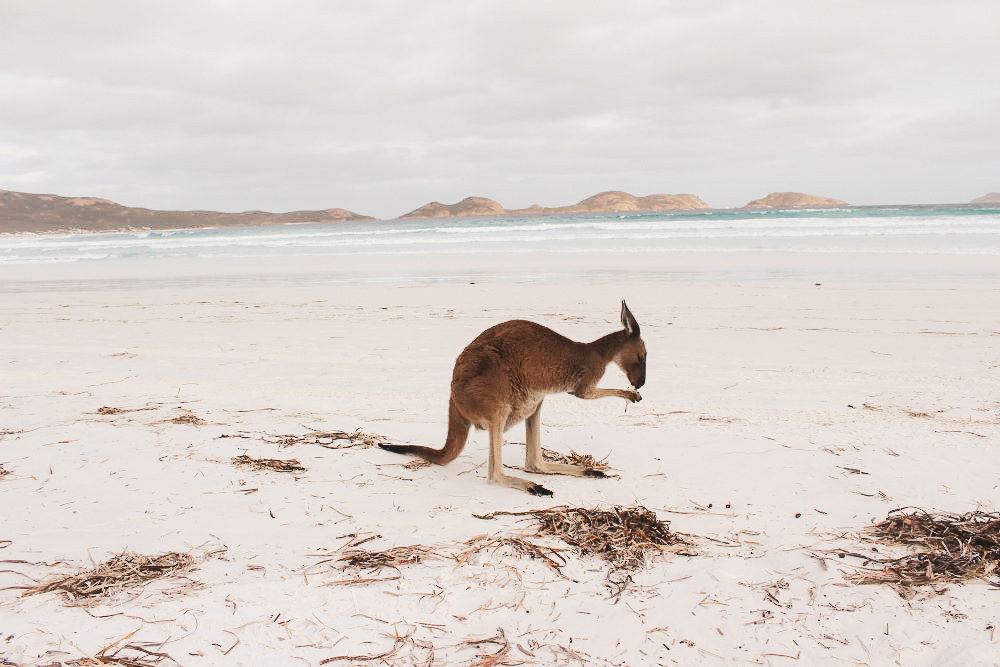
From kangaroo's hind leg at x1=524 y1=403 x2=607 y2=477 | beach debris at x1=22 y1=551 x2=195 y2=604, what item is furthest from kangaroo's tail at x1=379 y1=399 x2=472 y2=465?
beach debris at x1=22 y1=551 x2=195 y2=604

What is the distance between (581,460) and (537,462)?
0.29m

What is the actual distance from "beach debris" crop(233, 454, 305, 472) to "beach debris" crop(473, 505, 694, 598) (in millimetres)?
1194

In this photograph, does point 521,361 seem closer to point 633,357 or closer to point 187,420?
point 633,357

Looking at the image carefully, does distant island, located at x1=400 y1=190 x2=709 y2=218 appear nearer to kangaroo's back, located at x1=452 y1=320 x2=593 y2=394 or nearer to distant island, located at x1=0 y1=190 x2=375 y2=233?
distant island, located at x1=0 y1=190 x2=375 y2=233

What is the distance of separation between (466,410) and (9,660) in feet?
6.21

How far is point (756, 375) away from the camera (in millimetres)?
5656

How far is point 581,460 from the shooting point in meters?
3.57

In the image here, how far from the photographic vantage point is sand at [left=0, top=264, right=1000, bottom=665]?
1.98 meters

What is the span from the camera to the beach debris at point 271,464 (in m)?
3.40

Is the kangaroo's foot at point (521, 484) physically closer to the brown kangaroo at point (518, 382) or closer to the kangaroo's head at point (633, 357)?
the brown kangaroo at point (518, 382)

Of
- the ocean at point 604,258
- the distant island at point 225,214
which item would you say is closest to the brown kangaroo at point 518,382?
the ocean at point 604,258

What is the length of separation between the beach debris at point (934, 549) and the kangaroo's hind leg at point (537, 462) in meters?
1.40

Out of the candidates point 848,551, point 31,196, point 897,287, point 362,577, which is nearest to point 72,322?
point 362,577

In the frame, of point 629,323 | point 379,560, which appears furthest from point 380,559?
point 629,323
